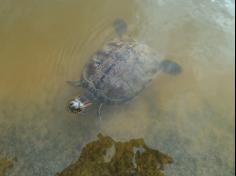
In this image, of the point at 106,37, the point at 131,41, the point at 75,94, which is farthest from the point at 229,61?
the point at 75,94

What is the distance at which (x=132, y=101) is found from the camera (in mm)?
4258

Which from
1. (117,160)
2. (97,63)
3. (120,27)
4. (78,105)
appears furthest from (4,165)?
(120,27)

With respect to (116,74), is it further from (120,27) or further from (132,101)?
(120,27)

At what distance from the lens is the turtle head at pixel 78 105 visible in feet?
12.9

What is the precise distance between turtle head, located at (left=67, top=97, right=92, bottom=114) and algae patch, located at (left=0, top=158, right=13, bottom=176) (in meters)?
0.79

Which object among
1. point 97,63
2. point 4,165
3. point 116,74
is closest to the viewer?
point 4,165

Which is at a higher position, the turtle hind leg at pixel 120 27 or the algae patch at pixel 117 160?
the turtle hind leg at pixel 120 27

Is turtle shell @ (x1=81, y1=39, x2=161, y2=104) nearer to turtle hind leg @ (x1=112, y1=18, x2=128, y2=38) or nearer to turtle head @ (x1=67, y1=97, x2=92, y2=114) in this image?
turtle head @ (x1=67, y1=97, x2=92, y2=114)

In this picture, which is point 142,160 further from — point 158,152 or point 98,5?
point 98,5

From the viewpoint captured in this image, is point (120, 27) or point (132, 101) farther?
point (120, 27)

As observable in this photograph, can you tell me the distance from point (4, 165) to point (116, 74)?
1.43m

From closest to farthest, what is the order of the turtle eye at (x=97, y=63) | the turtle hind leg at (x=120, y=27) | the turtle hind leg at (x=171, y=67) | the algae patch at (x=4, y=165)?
the algae patch at (x=4, y=165)
the turtle eye at (x=97, y=63)
the turtle hind leg at (x=171, y=67)
the turtle hind leg at (x=120, y=27)

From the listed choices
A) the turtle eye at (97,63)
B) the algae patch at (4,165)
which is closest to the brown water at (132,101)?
the algae patch at (4,165)

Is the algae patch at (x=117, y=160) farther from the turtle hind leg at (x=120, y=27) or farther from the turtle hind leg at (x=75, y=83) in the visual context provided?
the turtle hind leg at (x=120, y=27)
